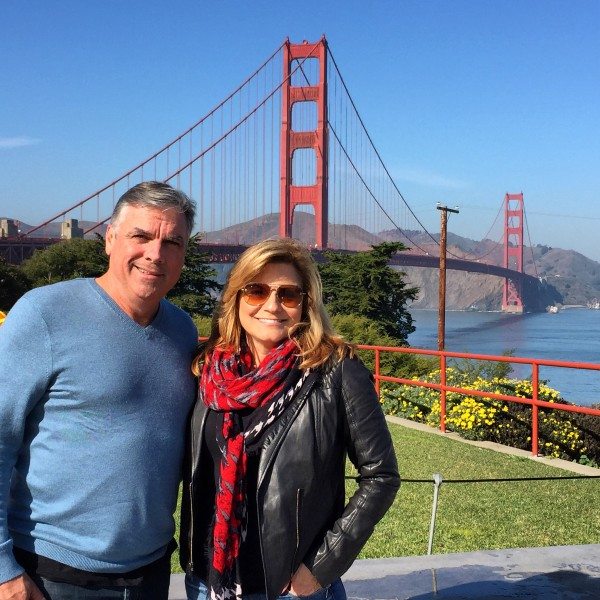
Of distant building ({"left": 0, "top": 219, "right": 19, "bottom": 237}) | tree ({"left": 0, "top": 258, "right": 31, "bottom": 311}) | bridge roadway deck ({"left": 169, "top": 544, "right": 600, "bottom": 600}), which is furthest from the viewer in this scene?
distant building ({"left": 0, "top": 219, "right": 19, "bottom": 237})

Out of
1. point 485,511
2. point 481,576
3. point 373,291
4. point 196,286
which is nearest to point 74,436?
point 481,576

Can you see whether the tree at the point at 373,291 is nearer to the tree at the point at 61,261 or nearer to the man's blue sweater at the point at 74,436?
the tree at the point at 61,261

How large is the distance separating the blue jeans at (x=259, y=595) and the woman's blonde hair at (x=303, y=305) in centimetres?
47

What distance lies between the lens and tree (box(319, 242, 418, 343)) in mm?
27188

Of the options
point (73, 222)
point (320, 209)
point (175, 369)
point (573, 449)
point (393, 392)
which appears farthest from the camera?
point (73, 222)

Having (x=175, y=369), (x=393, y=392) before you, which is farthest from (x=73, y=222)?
(x=175, y=369)

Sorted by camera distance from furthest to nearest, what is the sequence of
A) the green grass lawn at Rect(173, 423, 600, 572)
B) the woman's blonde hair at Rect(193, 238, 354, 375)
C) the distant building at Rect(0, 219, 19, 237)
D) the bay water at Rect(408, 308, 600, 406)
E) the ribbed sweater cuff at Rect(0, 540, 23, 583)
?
the distant building at Rect(0, 219, 19, 237) < the bay water at Rect(408, 308, 600, 406) < the green grass lawn at Rect(173, 423, 600, 572) < the woman's blonde hair at Rect(193, 238, 354, 375) < the ribbed sweater cuff at Rect(0, 540, 23, 583)

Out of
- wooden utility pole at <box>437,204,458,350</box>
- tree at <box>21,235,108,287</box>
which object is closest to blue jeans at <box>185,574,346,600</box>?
wooden utility pole at <box>437,204,458,350</box>

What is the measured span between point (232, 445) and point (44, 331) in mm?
448

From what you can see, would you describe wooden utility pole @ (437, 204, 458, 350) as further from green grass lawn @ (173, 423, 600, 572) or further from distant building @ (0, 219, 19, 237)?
distant building @ (0, 219, 19, 237)

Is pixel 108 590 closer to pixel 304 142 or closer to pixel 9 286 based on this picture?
pixel 9 286

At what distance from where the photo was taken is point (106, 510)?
1.67 m

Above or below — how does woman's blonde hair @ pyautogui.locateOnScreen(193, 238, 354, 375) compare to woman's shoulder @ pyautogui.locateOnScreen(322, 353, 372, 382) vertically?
above

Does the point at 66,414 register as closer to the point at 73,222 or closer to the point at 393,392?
the point at 393,392
